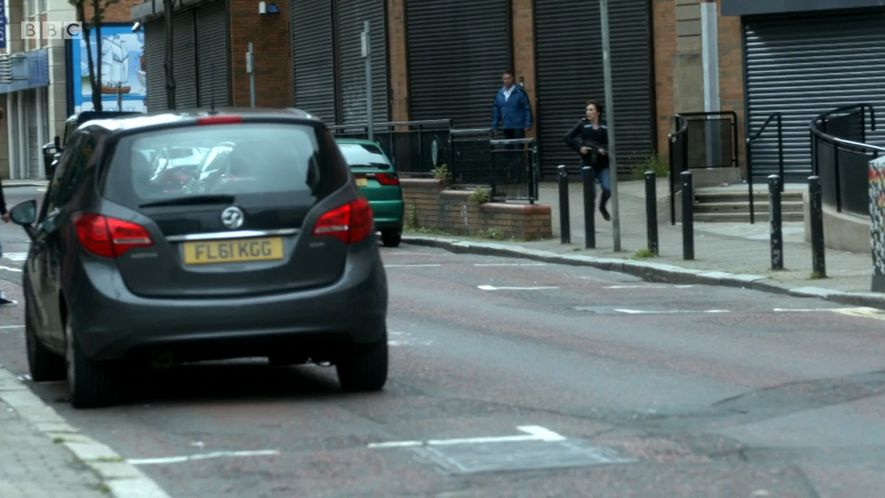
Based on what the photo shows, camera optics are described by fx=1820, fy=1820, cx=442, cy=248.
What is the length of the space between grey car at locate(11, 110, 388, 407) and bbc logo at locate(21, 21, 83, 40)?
2378 inches

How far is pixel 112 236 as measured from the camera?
9.66m

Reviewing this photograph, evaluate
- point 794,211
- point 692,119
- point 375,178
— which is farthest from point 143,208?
point 692,119

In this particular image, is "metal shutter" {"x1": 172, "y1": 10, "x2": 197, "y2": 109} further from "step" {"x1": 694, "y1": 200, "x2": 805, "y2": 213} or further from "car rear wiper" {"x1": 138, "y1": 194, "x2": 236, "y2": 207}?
"car rear wiper" {"x1": 138, "y1": 194, "x2": 236, "y2": 207}

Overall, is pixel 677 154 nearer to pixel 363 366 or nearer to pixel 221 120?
pixel 363 366

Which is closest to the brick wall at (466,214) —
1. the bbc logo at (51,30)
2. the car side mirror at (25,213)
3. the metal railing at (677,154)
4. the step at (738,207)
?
the metal railing at (677,154)

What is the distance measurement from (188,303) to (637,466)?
2.84 m

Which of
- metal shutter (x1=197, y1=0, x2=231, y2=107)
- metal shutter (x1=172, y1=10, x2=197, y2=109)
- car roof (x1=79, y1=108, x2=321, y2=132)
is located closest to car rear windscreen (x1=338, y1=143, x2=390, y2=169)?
car roof (x1=79, y1=108, x2=321, y2=132)

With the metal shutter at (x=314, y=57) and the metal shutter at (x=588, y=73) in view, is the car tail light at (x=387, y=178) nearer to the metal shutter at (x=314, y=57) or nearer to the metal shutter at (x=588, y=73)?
the metal shutter at (x=588, y=73)

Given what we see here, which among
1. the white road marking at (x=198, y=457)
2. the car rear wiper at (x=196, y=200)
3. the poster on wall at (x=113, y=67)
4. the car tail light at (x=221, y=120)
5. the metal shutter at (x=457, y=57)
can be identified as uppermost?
the poster on wall at (x=113, y=67)

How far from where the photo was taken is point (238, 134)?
32.7 feet

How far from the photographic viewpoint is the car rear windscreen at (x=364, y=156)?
2580cm

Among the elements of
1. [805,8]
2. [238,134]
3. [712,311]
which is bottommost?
[712,311]

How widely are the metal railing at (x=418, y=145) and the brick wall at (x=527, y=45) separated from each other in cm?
505

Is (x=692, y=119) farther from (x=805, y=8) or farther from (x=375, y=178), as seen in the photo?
(x=375, y=178)
